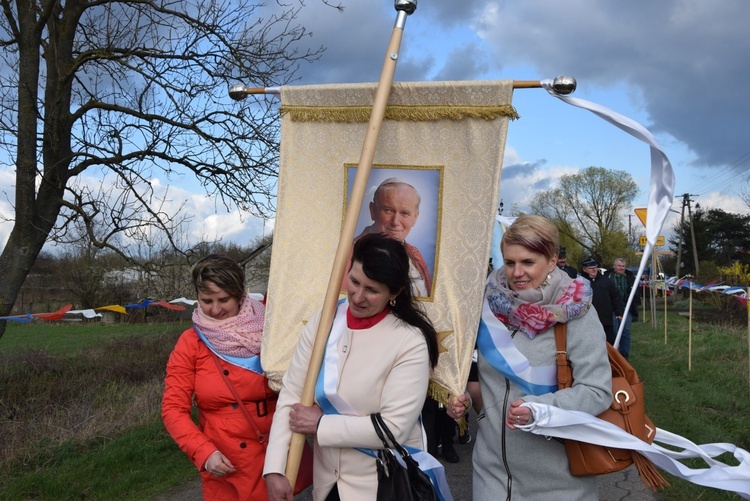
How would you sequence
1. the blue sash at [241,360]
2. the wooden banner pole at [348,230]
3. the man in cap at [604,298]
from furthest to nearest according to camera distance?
the man in cap at [604,298] → the blue sash at [241,360] → the wooden banner pole at [348,230]

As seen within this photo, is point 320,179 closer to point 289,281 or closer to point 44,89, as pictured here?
point 289,281

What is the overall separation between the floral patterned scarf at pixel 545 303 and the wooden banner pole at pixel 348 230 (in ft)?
2.30

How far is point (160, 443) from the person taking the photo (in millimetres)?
6633

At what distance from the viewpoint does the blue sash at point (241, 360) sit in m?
3.21

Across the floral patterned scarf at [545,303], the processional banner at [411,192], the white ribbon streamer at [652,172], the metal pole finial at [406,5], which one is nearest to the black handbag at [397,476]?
the processional banner at [411,192]

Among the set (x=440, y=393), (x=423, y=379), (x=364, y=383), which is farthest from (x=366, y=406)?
(x=440, y=393)

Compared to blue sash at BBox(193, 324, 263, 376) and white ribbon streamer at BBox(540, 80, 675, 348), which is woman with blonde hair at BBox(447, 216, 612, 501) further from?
blue sash at BBox(193, 324, 263, 376)

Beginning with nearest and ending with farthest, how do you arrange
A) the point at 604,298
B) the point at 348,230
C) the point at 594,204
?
the point at 348,230 → the point at 604,298 → the point at 594,204

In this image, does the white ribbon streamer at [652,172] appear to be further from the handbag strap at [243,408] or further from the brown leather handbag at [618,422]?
the handbag strap at [243,408]

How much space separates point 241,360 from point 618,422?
172cm

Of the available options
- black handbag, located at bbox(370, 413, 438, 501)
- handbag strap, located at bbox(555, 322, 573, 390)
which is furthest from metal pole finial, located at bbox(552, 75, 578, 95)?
black handbag, located at bbox(370, 413, 438, 501)

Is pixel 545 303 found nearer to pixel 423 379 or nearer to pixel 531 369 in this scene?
pixel 531 369

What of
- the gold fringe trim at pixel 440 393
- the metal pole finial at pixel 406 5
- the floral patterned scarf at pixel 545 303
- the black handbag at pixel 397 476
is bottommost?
the black handbag at pixel 397 476

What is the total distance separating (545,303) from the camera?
9.00 feet
